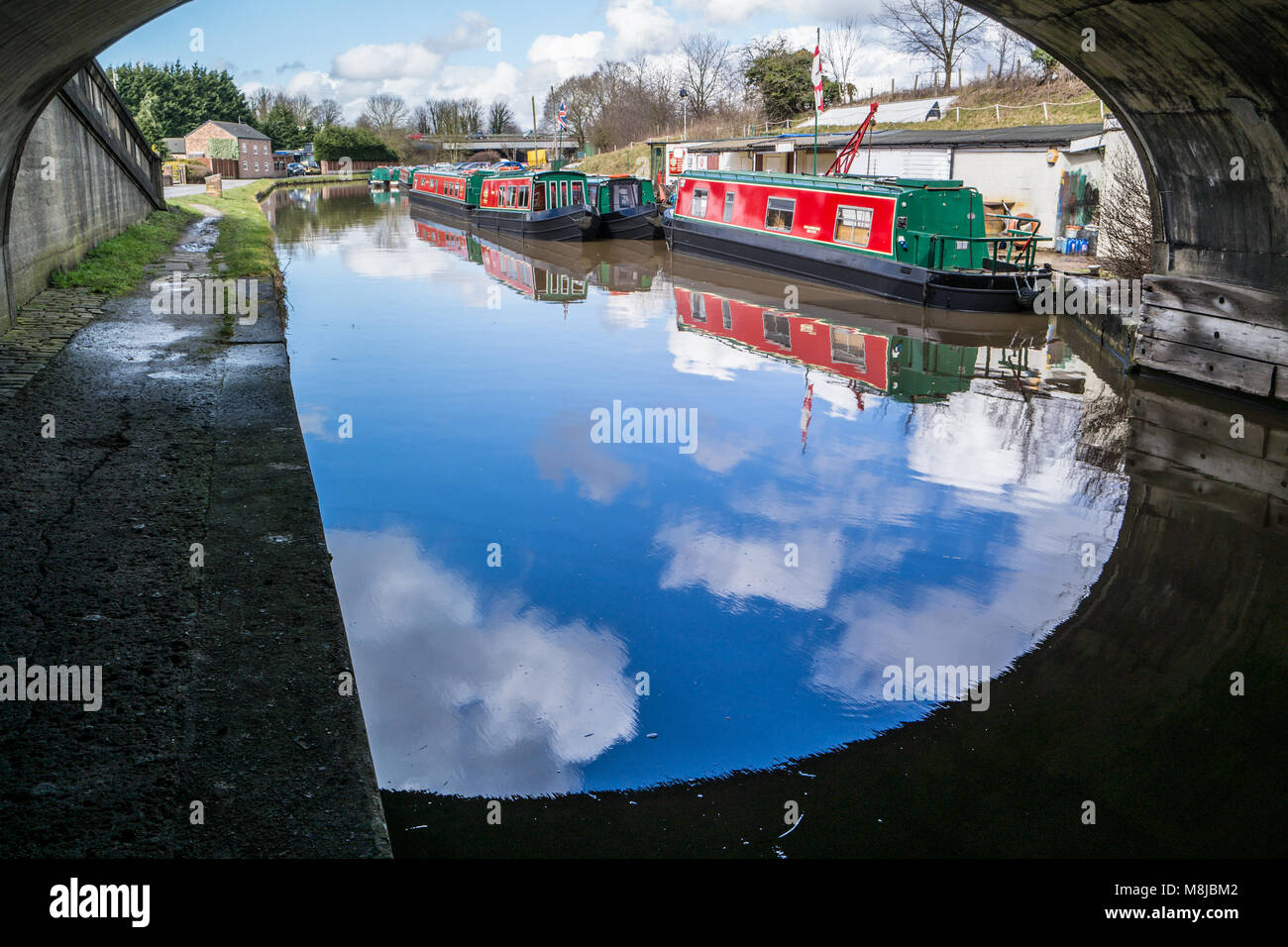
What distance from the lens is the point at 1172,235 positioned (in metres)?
10.1

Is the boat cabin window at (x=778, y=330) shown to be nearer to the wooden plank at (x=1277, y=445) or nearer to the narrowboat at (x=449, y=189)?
the wooden plank at (x=1277, y=445)

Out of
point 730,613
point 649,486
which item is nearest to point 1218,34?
point 649,486

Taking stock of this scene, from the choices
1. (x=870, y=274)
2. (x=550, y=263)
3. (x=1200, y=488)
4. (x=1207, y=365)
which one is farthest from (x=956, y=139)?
(x=1200, y=488)

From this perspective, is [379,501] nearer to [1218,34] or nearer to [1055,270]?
[1218,34]

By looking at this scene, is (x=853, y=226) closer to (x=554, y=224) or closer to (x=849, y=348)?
(x=849, y=348)

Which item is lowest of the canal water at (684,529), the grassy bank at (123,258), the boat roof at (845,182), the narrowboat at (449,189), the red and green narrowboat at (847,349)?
the canal water at (684,529)

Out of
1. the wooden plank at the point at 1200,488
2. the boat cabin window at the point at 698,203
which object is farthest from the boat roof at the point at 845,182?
the wooden plank at the point at 1200,488

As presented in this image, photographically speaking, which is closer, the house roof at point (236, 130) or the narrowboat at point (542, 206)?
the narrowboat at point (542, 206)

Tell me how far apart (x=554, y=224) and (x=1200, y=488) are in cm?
2014

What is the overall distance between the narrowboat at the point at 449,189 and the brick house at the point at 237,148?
99.1 feet

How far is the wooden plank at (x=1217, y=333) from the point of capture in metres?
8.89

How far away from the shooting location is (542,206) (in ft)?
86.7

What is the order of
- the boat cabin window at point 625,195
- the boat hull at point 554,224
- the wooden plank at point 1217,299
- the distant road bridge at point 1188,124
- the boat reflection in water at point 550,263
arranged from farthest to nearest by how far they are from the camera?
1. the boat cabin window at point 625,195
2. the boat hull at point 554,224
3. the boat reflection in water at point 550,263
4. the wooden plank at point 1217,299
5. the distant road bridge at point 1188,124

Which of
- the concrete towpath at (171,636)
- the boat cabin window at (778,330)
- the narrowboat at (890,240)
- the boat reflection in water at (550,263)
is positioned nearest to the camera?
the concrete towpath at (171,636)
